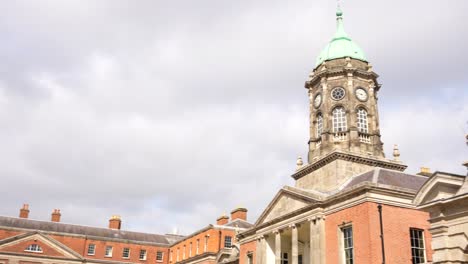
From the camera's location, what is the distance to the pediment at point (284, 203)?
29.8m

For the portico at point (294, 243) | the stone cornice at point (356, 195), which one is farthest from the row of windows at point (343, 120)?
the portico at point (294, 243)

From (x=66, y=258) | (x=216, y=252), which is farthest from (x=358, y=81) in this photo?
(x=66, y=258)

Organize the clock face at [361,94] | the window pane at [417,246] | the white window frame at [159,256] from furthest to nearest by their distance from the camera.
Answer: the white window frame at [159,256], the clock face at [361,94], the window pane at [417,246]

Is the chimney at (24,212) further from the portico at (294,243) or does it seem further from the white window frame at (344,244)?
the white window frame at (344,244)

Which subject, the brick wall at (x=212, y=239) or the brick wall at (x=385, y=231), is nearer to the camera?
the brick wall at (x=385, y=231)

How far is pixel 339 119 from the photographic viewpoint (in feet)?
109

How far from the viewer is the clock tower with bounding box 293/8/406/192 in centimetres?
3125

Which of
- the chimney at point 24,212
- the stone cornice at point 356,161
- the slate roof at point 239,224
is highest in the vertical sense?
the chimney at point 24,212

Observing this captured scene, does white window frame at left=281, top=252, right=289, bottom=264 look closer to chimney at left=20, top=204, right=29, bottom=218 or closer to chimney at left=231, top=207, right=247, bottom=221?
chimney at left=231, top=207, right=247, bottom=221

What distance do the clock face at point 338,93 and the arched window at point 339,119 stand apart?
2.63 ft

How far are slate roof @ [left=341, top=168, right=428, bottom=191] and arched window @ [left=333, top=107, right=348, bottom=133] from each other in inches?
159

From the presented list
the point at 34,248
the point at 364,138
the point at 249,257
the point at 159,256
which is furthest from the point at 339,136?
the point at 34,248

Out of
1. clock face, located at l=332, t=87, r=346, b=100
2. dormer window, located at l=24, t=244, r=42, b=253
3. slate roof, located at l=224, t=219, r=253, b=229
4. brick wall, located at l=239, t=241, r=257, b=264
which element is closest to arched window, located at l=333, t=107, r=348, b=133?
clock face, located at l=332, t=87, r=346, b=100

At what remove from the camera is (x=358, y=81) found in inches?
1346
